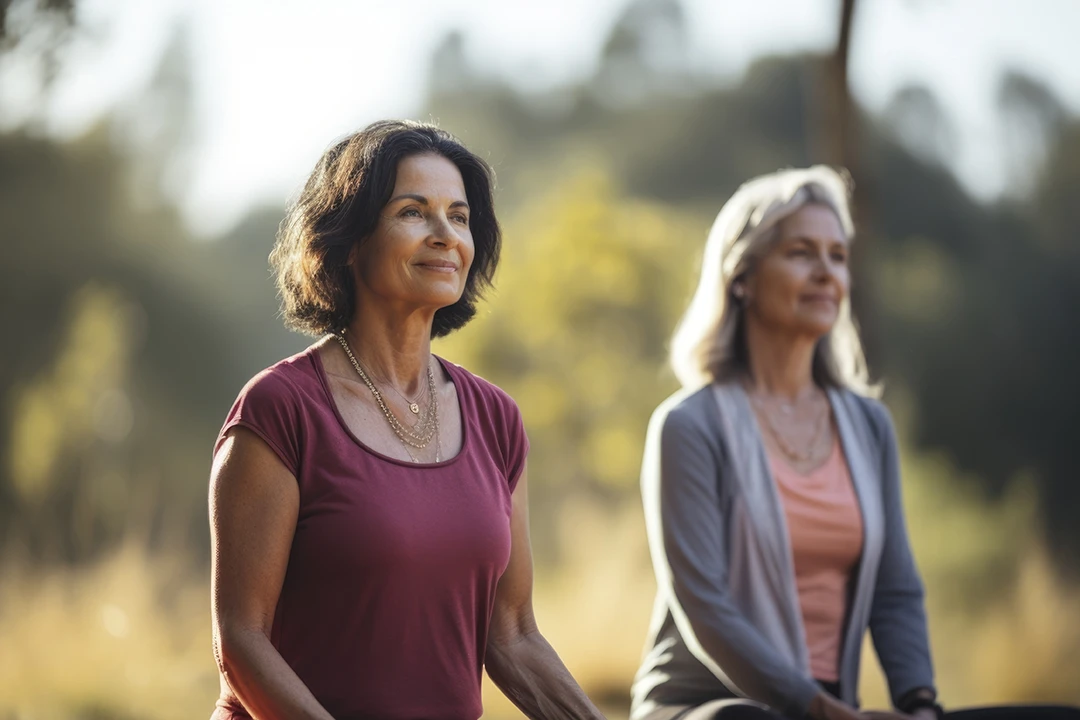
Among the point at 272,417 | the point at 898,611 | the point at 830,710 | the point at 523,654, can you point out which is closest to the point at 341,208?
the point at 272,417

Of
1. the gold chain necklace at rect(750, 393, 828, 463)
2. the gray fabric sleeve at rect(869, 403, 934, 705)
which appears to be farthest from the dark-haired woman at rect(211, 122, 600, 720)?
the gray fabric sleeve at rect(869, 403, 934, 705)

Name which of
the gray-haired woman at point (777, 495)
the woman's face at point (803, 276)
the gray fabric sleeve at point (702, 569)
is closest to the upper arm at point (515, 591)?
the gray-haired woman at point (777, 495)

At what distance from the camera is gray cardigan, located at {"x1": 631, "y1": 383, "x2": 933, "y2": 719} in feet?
9.31

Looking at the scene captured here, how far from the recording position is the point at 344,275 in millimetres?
2236

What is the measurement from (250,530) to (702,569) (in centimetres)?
124

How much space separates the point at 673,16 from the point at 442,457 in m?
8.07

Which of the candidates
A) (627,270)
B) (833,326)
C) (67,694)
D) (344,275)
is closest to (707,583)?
(833,326)

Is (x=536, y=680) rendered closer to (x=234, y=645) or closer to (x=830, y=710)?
(x=234, y=645)

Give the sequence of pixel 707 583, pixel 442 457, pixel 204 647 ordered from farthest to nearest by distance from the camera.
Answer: pixel 204 647 → pixel 707 583 → pixel 442 457

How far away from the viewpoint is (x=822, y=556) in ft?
9.71

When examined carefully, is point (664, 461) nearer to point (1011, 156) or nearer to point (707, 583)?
point (707, 583)

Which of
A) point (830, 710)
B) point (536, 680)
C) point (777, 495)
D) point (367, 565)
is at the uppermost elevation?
point (777, 495)

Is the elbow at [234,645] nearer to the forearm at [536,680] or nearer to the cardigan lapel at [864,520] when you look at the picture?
the forearm at [536,680]

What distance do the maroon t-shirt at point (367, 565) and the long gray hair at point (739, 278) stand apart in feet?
3.91
